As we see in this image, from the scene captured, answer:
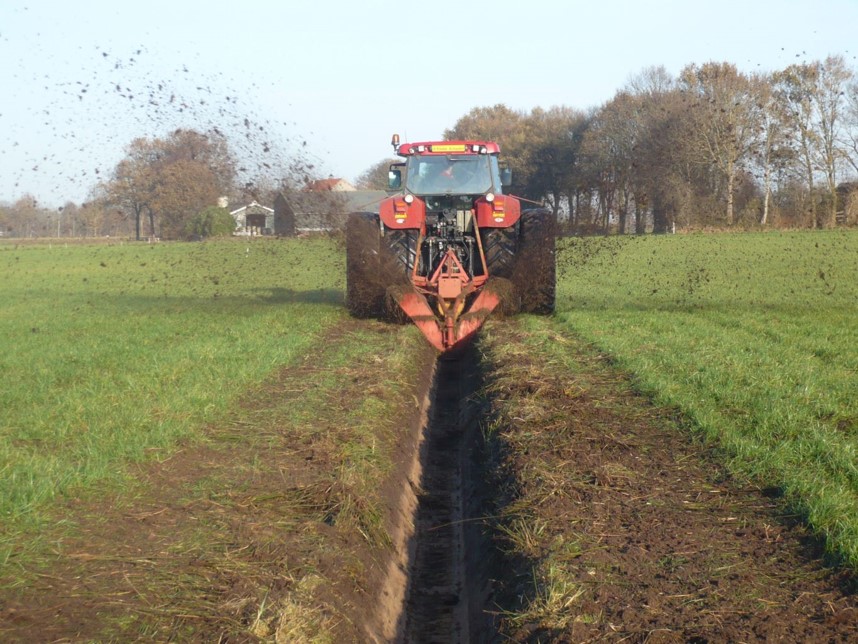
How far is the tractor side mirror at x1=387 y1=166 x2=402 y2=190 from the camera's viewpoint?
12708 millimetres

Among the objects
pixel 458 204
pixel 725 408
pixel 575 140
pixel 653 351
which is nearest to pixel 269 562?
pixel 725 408

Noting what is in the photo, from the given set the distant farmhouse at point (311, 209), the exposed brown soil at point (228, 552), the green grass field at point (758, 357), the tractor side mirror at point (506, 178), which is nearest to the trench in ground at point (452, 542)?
the exposed brown soil at point (228, 552)

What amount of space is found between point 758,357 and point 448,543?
4334 millimetres

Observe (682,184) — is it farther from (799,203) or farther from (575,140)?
(575,140)

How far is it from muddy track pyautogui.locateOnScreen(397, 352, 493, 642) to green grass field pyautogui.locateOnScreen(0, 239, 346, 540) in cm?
182

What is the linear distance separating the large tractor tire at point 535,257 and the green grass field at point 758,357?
63cm

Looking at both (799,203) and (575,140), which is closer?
(799,203)

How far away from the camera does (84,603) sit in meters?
3.65

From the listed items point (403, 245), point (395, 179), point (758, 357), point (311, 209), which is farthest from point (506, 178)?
point (311, 209)

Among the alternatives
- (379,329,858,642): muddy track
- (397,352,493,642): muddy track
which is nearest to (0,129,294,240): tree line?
(397,352,493,642): muddy track

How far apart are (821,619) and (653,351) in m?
6.02

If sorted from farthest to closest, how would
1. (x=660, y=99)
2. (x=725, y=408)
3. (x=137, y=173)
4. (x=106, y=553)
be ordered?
(x=660, y=99)
(x=137, y=173)
(x=725, y=408)
(x=106, y=553)

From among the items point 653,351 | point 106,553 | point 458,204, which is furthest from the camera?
point 458,204

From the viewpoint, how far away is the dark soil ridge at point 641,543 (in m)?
3.57
